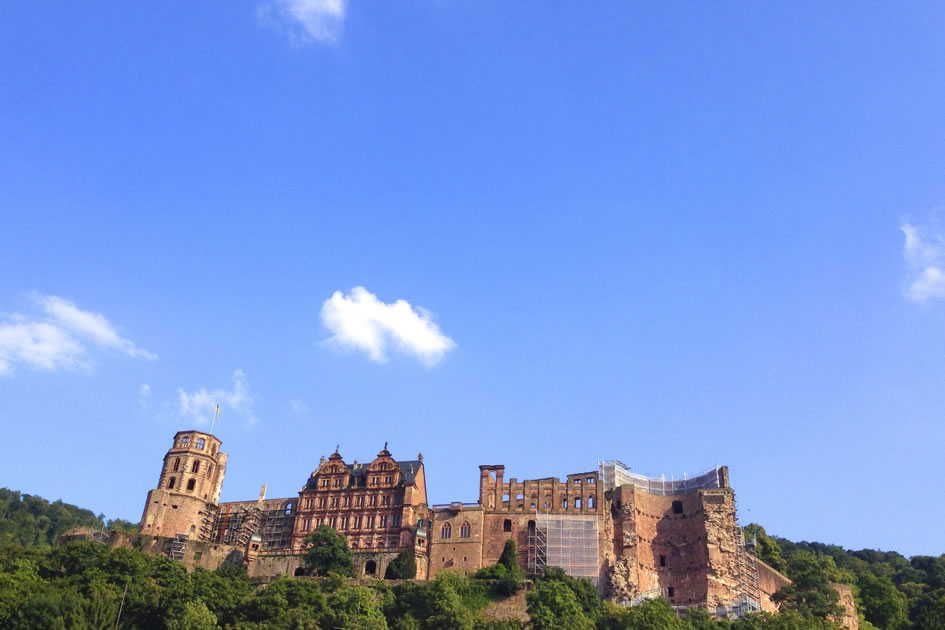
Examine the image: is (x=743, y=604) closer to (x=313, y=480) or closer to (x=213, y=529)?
(x=313, y=480)

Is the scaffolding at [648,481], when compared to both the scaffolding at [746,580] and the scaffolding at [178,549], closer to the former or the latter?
the scaffolding at [746,580]

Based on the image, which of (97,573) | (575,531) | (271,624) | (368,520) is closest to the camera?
(271,624)

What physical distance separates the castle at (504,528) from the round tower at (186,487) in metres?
0.16

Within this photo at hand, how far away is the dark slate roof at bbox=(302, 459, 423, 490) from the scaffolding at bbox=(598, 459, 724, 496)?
893 inches

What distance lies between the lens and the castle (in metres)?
95.2

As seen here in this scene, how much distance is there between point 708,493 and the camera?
324 feet

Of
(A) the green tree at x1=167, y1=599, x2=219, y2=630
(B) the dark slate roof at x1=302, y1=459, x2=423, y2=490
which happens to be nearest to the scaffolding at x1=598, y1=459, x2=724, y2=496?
(B) the dark slate roof at x1=302, y1=459, x2=423, y2=490

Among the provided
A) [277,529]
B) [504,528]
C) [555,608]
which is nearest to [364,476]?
[277,529]

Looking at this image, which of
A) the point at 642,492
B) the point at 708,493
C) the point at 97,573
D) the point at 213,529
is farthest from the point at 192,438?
the point at 708,493

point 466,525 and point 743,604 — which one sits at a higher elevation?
point 466,525

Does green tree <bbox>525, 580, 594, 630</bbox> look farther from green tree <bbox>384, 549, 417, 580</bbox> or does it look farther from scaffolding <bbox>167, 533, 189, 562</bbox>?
scaffolding <bbox>167, 533, 189, 562</bbox>

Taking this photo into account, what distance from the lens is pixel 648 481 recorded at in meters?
108

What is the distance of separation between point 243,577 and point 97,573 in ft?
48.0

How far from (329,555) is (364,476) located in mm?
15805
